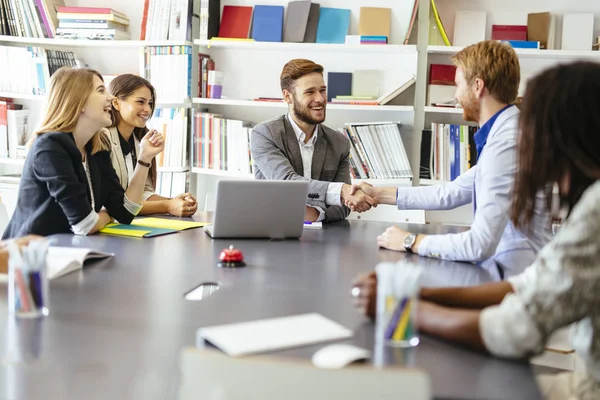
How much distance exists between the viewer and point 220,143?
420cm

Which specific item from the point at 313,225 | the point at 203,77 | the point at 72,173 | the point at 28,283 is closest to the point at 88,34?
the point at 203,77

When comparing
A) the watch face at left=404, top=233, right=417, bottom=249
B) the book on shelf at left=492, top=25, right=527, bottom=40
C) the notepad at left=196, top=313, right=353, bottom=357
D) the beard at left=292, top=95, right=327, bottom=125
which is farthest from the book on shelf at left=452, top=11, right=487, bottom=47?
the notepad at left=196, top=313, right=353, bottom=357

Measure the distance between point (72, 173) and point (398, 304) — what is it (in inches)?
58.5

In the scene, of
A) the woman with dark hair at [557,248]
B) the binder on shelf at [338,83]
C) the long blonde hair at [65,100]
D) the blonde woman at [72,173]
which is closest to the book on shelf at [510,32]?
the binder on shelf at [338,83]

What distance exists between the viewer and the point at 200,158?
4.23m

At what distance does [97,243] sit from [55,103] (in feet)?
2.05

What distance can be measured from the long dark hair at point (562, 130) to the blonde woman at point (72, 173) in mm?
1589

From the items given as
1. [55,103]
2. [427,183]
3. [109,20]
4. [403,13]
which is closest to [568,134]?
[55,103]

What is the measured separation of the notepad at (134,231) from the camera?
241 centimetres

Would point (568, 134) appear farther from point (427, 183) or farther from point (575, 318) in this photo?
point (427, 183)

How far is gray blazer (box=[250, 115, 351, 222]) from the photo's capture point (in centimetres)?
299

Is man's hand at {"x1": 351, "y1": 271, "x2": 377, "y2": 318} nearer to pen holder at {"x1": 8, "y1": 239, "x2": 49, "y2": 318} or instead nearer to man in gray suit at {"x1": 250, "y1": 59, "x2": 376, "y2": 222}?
pen holder at {"x1": 8, "y1": 239, "x2": 49, "y2": 318}

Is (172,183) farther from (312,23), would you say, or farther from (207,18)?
(312,23)

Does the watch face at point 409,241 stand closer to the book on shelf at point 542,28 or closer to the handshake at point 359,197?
the handshake at point 359,197
